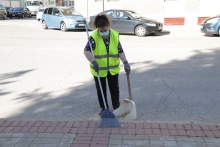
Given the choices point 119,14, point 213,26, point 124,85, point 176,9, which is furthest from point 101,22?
point 176,9

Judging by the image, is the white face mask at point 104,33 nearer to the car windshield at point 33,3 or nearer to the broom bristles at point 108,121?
the broom bristles at point 108,121

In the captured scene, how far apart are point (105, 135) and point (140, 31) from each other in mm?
11305

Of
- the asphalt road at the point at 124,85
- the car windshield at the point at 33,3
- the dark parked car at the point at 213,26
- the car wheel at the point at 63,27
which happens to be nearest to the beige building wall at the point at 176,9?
the dark parked car at the point at 213,26

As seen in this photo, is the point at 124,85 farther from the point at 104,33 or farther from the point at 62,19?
the point at 62,19

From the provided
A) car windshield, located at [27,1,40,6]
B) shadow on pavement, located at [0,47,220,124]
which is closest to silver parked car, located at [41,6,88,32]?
shadow on pavement, located at [0,47,220,124]

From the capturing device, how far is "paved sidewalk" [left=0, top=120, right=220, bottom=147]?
3.48m

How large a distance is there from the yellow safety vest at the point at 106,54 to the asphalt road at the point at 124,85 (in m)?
0.89

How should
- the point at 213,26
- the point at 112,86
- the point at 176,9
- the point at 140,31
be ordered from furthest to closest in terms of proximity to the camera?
the point at 176,9 < the point at 140,31 < the point at 213,26 < the point at 112,86

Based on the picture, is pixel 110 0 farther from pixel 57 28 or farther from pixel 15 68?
pixel 15 68

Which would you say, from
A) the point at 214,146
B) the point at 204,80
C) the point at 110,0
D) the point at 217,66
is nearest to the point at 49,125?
the point at 214,146

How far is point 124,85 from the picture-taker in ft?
20.0

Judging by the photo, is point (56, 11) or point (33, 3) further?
point (33, 3)

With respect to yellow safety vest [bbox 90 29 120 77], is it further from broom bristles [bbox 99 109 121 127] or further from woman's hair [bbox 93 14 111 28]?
broom bristles [bbox 99 109 121 127]

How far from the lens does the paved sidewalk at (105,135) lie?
11.4 ft
